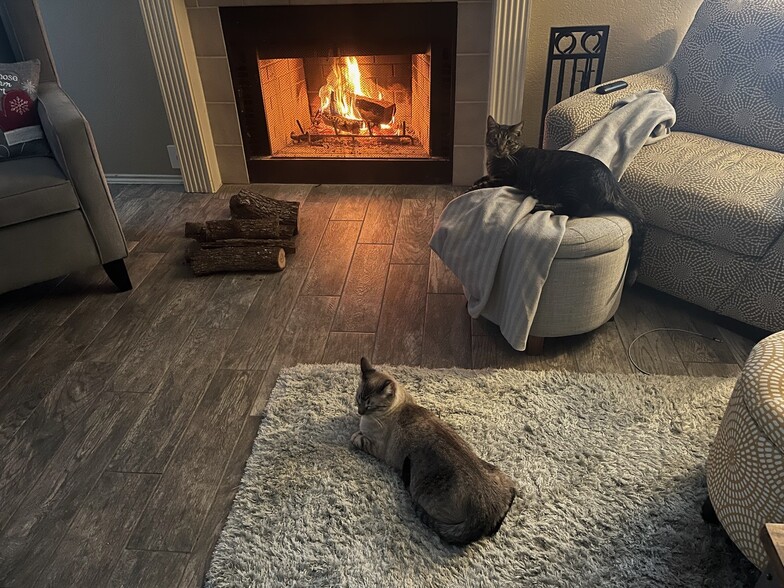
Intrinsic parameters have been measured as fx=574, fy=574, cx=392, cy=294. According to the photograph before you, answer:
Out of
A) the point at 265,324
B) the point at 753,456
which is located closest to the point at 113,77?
the point at 265,324

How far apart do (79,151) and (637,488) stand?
82.7 inches

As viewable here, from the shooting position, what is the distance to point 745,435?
1.18m

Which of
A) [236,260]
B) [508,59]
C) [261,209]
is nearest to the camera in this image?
[236,260]

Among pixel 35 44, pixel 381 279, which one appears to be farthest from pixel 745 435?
pixel 35 44

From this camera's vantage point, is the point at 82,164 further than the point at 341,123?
No

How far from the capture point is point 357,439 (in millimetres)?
1597

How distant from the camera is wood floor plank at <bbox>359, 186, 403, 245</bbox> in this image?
8.82 feet

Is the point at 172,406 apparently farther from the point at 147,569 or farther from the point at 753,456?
the point at 753,456

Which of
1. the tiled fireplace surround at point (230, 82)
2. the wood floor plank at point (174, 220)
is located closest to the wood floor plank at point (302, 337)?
the wood floor plank at point (174, 220)

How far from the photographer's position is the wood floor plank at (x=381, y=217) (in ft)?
8.82

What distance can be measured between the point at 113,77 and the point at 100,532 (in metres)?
2.50

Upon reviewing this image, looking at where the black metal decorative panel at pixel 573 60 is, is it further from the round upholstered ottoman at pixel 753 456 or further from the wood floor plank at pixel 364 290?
the round upholstered ottoman at pixel 753 456

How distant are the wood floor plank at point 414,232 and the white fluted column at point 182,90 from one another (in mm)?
1139

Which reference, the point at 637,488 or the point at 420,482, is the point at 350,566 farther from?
the point at 637,488
